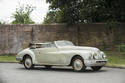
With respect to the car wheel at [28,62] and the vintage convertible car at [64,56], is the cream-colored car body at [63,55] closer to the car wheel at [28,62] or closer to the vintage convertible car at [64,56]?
the vintage convertible car at [64,56]

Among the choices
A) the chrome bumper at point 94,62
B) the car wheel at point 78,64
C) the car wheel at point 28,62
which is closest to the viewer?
the chrome bumper at point 94,62

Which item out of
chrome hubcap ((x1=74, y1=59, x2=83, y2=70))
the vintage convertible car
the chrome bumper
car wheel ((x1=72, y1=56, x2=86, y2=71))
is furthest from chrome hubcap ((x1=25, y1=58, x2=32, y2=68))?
the chrome bumper

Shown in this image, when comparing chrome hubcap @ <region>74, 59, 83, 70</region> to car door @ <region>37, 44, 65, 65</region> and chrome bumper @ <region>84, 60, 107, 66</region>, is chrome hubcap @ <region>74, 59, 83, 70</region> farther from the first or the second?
car door @ <region>37, 44, 65, 65</region>

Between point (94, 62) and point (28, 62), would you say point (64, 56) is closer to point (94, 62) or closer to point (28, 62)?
point (94, 62)

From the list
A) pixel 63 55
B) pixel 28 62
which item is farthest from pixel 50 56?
pixel 28 62

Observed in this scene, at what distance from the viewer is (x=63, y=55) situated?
1730 cm

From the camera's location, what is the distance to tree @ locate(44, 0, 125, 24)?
2961 centimetres

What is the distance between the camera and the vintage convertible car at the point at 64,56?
16547 mm

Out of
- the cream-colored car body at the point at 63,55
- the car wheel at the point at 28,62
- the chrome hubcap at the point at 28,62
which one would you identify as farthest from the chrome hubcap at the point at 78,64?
the chrome hubcap at the point at 28,62

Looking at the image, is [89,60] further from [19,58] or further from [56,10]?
[56,10]

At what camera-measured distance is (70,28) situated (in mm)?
32250

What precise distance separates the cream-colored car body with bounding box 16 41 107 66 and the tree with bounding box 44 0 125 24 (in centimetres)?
1140

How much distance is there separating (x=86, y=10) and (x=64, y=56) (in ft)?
41.4

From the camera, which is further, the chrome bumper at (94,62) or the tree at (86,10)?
the tree at (86,10)
